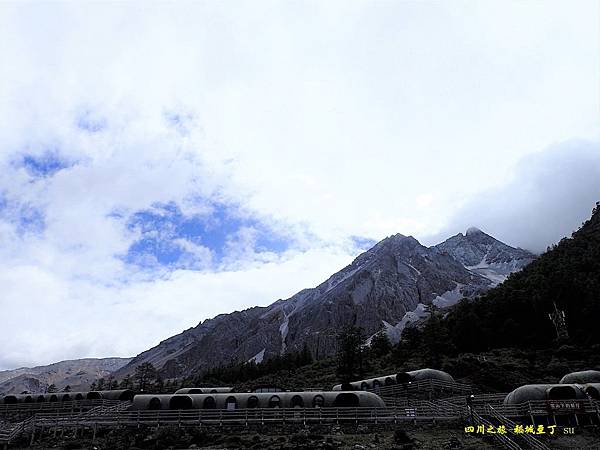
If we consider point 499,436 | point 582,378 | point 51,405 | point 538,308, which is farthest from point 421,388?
point 538,308

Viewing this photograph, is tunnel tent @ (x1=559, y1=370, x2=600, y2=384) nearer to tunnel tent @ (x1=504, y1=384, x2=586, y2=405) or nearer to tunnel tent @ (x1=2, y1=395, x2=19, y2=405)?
tunnel tent @ (x1=504, y1=384, x2=586, y2=405)

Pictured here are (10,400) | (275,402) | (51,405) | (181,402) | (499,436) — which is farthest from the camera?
(10,400)

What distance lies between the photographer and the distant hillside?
9219 cm

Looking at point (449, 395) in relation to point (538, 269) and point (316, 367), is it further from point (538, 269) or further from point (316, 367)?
point (538, 269)

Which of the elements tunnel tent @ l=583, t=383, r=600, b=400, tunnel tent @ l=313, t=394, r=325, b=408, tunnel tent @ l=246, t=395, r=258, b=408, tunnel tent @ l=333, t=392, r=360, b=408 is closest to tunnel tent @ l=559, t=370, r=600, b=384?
tunnel tent @ l=583, t=383, r=600, b=400

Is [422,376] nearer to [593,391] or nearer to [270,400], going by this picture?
[593,391]

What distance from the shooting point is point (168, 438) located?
117 ft

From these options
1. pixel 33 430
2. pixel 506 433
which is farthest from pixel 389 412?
pixel 33 430

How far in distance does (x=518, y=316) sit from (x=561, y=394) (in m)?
66.2

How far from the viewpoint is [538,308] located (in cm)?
9981

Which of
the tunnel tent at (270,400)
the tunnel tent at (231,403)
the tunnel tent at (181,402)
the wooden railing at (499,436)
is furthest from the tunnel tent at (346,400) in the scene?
the tunnel tent at (181,402)

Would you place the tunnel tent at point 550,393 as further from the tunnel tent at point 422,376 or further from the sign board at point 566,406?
the tunnel tent at point 422,376

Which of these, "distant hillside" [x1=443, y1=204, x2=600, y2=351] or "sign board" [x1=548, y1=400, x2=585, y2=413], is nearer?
"sign board" [x1=548, y1=400, x2=585, y2=413]

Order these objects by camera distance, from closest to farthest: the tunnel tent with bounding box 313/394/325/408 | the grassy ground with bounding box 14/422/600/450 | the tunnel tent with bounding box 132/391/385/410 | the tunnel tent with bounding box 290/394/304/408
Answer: the grassy ground with bounding box 14/422/600/450 < the tunnel tent with bounding box 132/391/385/410 < the tunnel tent with bounding box 313/394/325/408 < the tunnel tent with bounding box 290/394/304/408
